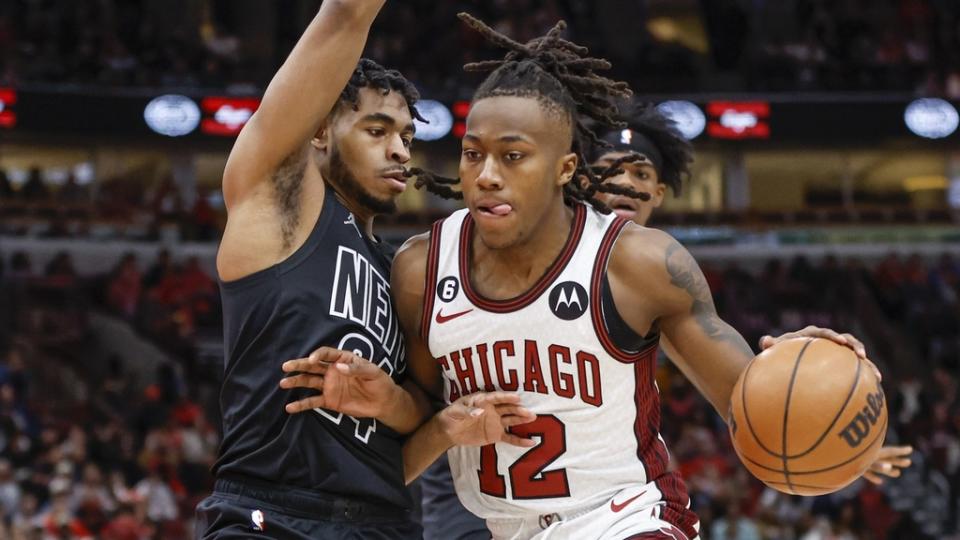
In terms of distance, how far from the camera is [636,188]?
5156mm

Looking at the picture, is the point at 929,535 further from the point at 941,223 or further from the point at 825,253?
the point at 941,223

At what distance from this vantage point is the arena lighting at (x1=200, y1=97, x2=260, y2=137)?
17875 mm

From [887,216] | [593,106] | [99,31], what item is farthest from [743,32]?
[593,106]

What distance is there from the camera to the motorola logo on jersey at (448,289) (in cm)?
378

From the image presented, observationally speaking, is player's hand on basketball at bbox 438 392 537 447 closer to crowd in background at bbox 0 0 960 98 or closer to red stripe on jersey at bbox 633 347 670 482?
red stripe on jersey at bbox 633 347 670 482

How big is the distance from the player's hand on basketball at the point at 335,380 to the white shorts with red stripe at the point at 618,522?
0.62 metres

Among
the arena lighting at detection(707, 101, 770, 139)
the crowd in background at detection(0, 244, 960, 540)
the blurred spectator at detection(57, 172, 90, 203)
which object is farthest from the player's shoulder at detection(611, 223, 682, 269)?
the blurred spectator at detection(57, 172, 90, 203)

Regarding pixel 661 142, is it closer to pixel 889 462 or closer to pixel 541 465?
pixel 889 462

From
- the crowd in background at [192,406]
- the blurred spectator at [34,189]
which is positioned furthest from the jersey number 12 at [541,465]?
the blurred spectator at [34,189]

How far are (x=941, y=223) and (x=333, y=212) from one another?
18169 millimetres

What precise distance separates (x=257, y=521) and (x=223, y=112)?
15067mm

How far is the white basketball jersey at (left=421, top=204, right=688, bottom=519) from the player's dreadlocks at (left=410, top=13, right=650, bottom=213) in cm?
30

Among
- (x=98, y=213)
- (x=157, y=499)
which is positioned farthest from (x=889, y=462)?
(x=98, y=213)

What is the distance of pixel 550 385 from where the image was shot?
3.64 meters
